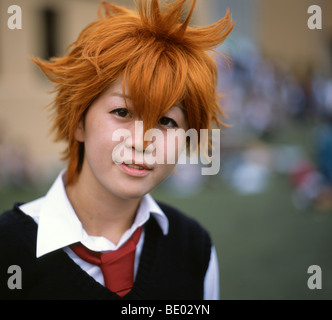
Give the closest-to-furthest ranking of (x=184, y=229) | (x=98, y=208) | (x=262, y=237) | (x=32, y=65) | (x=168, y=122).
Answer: (x=168, y=122), (x=98, y=208), (x=184, y=229), (x=262, y=237), (x=32, y=65)

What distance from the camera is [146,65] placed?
126cm

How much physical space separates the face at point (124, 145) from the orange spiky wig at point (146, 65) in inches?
1.6

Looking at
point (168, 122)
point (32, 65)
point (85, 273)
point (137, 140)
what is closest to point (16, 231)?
point (85, 273)

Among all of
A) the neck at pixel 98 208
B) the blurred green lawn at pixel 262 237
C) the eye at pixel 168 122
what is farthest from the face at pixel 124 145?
the blurred green lawn at pixel 262 237

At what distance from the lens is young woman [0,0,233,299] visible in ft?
4.18

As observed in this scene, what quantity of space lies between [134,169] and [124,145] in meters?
0.09

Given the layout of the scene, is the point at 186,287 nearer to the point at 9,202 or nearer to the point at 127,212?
the point at 127,212

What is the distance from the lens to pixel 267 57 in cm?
1661

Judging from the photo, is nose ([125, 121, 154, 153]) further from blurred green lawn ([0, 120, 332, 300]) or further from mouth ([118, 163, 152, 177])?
blurred green lawn ([0, 120, 332, 300])

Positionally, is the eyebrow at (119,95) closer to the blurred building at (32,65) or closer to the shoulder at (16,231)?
the shoulder at (16,231)

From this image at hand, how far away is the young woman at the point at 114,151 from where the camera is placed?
1275 mm

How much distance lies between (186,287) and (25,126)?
360 inches

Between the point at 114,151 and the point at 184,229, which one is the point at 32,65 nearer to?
the point at 184,229
